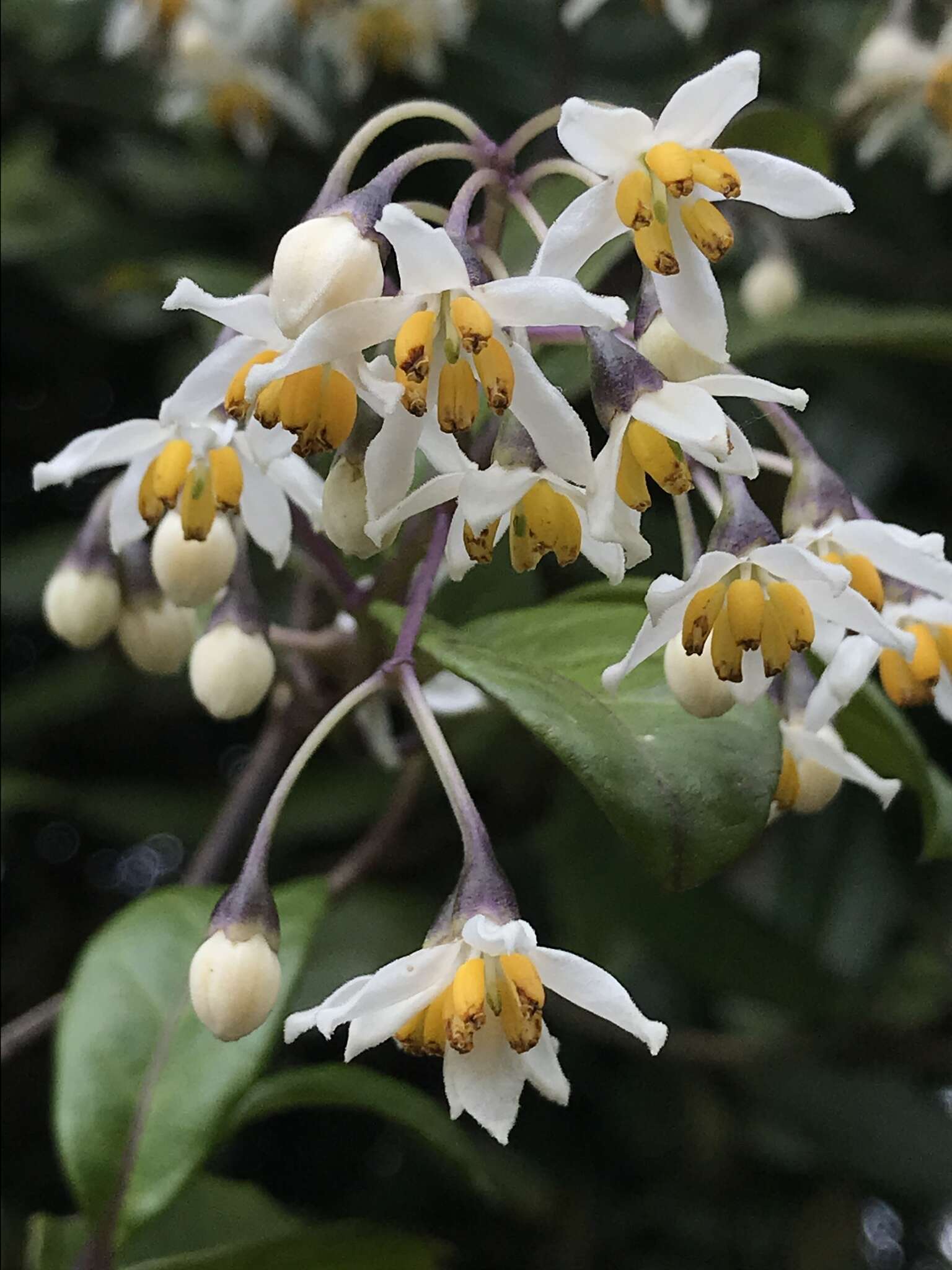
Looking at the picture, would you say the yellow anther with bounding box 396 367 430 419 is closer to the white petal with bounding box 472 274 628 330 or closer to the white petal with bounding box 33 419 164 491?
the white petal with bounding box 472 274 628 330

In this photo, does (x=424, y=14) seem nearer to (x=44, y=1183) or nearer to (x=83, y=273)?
(x=83, y=273)

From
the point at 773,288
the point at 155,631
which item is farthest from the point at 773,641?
the point at 773,288

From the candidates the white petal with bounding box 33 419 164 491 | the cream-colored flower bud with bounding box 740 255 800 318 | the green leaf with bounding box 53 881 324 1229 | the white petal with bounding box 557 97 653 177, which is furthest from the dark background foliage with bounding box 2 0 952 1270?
the white petal with bounding box 557 97 653 177

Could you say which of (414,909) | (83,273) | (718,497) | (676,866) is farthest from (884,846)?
(83,273)

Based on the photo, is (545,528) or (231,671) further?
(231,671)

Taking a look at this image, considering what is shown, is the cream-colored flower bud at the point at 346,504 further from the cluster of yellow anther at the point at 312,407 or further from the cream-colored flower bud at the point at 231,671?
the cream-colored flower bud at the point at 231,671

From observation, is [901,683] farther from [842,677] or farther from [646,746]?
[646,746]
